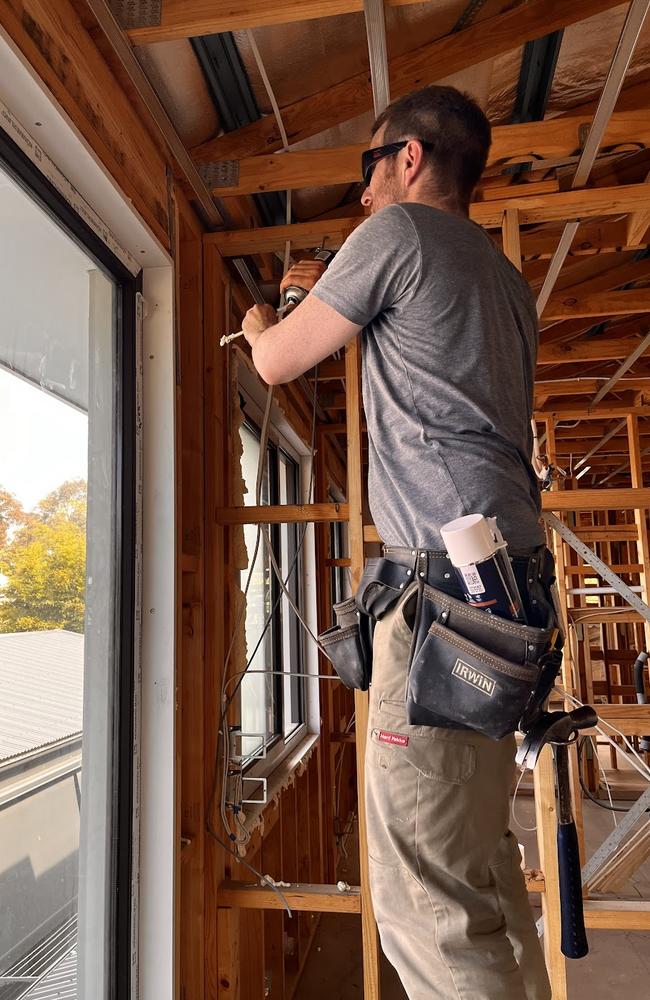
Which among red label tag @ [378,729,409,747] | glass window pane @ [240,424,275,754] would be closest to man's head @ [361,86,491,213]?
red label tag @ [378,729,409,747]

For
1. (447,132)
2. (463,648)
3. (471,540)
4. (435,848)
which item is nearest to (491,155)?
(447,132)

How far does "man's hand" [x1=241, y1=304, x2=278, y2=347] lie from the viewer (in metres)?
1.39

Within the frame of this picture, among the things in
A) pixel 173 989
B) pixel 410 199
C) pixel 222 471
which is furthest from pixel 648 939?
pixel 410 199

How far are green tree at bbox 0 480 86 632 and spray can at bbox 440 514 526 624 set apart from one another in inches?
31.2

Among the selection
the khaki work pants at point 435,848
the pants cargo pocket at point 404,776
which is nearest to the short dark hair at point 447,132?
the khaki work pants at point 435,848

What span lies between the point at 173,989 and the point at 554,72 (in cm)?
282

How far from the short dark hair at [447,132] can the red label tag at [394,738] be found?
971mm

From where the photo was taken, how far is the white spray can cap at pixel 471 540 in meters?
1.03

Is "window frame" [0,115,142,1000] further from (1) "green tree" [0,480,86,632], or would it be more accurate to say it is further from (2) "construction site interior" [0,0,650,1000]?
(1) "green tree" [0,480,86,632]

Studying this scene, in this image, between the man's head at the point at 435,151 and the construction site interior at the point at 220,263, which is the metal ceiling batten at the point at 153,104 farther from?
the man's head at the point at 435,151

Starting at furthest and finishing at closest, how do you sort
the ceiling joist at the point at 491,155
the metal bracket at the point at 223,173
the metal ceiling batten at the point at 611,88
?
1. the metal bracket at the point at 223,173
2. the ceiling joist at the point at 491,155
3. the metal ceiling batten at the point at 611,88

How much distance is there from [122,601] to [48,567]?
1.15ft

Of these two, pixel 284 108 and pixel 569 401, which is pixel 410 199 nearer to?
pixel 284 108

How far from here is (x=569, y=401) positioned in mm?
5488
